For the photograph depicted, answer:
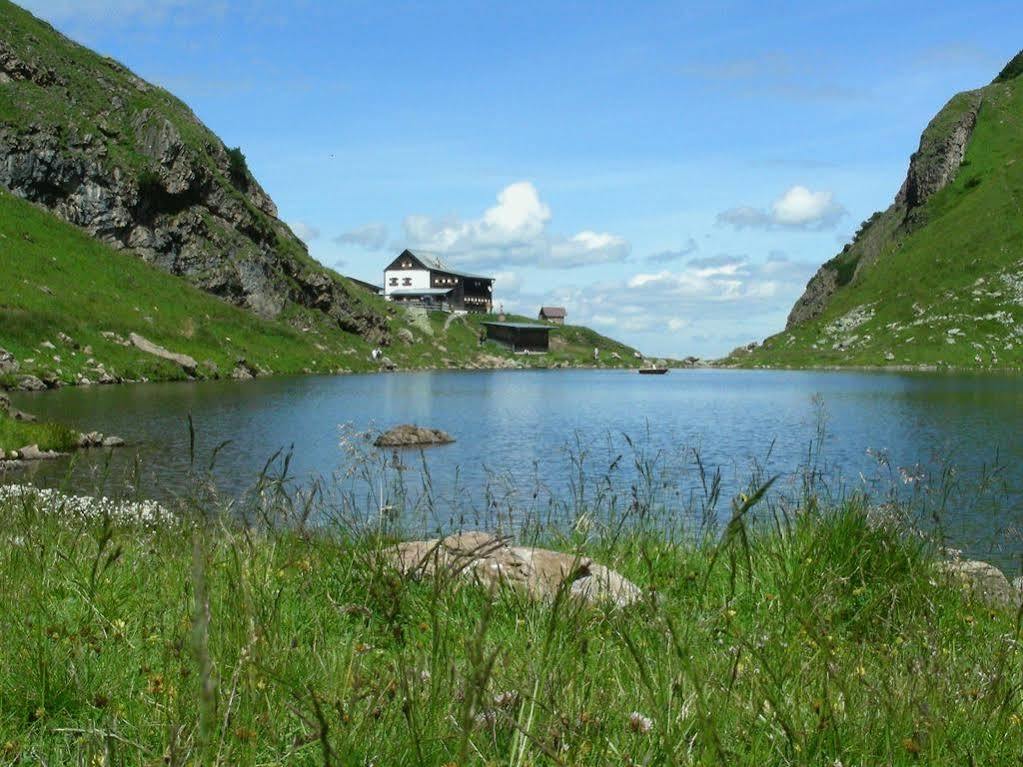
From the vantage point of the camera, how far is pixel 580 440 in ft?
133

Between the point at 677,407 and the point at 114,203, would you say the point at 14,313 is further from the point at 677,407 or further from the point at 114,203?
the point at 677,407

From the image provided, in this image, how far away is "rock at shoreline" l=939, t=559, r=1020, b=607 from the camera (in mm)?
9047

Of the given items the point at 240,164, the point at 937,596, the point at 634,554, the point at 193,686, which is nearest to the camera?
the point at 193,686

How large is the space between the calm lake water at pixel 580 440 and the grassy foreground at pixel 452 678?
268 cm

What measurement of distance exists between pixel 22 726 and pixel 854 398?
232ft

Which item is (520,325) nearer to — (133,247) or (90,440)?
(133,247)

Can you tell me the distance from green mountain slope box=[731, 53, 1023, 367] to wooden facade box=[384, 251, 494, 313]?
195 ft

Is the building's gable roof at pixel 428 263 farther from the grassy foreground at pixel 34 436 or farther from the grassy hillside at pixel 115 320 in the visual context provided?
the grassy foreground at pixel 34 436

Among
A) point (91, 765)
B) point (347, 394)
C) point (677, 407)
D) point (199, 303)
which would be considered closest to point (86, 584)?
point (91, 765)

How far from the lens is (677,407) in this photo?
213ft

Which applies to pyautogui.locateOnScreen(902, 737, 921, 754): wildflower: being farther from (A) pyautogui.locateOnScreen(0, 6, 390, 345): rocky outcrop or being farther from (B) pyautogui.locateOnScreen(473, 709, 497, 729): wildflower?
(A) pyautogui.locateOnScreen(0, 6, 390, 345): rocky outcrop

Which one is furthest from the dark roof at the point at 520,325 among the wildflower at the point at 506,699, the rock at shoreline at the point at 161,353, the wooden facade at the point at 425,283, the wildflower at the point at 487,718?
the wildflower at the point at 487,718

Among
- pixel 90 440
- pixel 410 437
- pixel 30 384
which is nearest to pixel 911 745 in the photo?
pixel 90 440

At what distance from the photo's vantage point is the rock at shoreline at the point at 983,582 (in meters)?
9.05
